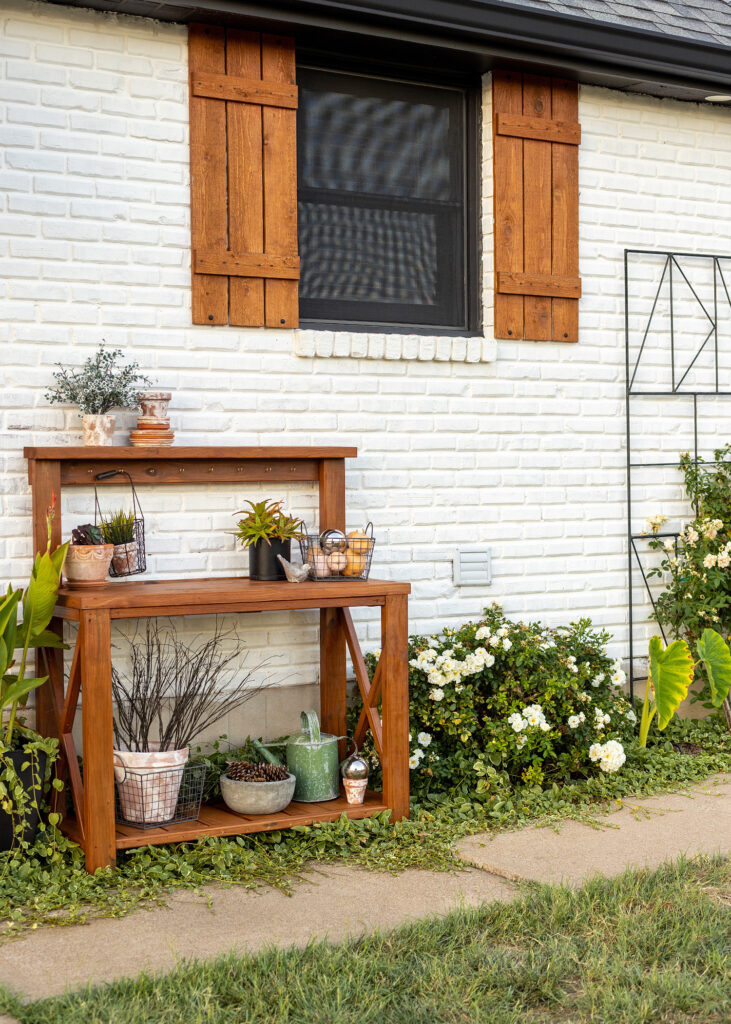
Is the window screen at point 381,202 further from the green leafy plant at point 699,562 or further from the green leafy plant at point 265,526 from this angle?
the green leafy plant at point 699,562

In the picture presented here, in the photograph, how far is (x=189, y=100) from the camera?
15.4 feet

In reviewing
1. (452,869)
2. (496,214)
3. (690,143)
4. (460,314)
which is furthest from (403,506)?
(690,143)

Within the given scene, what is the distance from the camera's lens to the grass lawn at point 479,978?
2.81 m

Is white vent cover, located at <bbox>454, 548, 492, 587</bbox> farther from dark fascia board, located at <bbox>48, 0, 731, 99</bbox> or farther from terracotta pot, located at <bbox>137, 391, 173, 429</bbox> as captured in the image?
dark fascia board, located at <bbox>48, 0, 731, 99</bbox>

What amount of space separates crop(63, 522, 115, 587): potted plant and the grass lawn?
4.96ft

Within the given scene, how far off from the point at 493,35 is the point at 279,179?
3.62 feet

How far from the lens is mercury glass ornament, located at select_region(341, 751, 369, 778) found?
4.36 meters

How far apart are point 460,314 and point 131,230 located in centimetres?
164

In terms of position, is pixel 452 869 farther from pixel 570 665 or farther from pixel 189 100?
pixel 189 100

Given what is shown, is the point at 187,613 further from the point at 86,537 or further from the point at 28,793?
the point at 28,793

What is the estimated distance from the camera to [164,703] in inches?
181

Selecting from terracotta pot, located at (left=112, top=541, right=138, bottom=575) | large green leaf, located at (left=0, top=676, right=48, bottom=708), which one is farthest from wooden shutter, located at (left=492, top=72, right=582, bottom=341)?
large green leaf, located at (left=0, top=676, right=48, bottom=708)

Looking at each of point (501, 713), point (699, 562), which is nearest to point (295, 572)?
point (501, 713)

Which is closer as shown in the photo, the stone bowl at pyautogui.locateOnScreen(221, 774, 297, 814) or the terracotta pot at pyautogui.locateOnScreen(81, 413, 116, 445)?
the stone bowl at pyautogui.locateOnScreen(221, 774, 297, 814)
